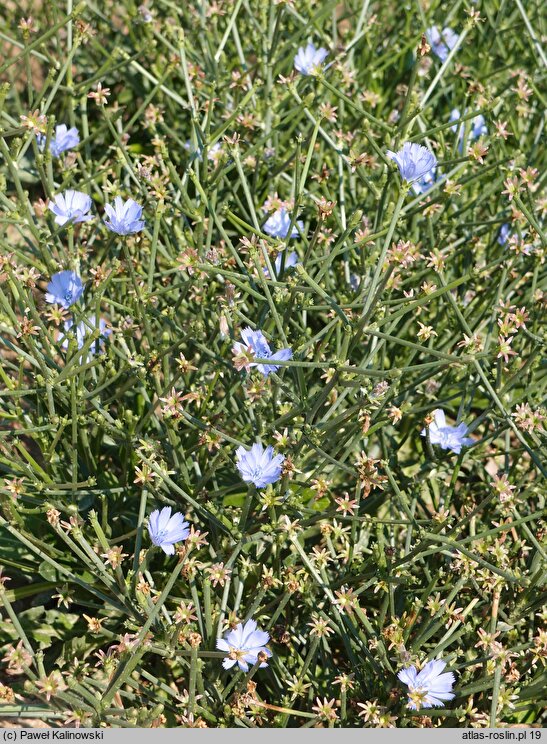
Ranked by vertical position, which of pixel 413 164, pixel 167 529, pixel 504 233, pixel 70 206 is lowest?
pixel 167 529

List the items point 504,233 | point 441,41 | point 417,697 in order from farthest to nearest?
point 441,41
point 504,233
point 417,697

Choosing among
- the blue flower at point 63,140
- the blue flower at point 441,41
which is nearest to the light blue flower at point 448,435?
the blue flower at point 63,140

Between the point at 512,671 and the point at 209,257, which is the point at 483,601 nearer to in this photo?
the point at 512,671

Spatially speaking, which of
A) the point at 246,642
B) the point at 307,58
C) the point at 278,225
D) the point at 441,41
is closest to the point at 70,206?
the point at 278,225

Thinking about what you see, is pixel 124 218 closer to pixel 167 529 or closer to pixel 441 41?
pixel 167 529

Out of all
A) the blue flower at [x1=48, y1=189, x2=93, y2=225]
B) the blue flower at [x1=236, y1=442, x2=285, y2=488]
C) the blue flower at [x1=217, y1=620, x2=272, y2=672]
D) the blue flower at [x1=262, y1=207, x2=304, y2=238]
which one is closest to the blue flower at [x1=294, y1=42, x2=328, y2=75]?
the blue flower at [x1=262, y1=207, x2=304, y2=238]

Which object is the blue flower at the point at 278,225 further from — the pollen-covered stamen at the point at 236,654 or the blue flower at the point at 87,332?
the pollen-covered stamen at the point at 236,654

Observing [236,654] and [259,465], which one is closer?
[236,654]

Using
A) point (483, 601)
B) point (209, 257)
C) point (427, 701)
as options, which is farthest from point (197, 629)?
point (209, 257)
